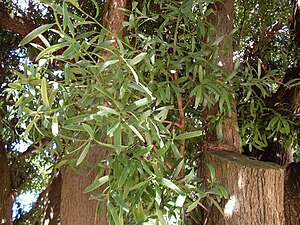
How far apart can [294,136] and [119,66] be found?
146 centimetres

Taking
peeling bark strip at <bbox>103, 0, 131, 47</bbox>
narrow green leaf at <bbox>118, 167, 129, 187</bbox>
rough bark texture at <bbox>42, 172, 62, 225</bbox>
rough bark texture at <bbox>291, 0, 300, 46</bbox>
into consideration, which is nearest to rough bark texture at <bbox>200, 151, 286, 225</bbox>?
narrow green leaf at <bbox>118, 167, 129, 187</bbox>

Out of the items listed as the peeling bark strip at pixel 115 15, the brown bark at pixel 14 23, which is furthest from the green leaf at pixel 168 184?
the brown bark at pixel 14 23

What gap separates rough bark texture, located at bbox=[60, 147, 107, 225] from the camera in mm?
1721

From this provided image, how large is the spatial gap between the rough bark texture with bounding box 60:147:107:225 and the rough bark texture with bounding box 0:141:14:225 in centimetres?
111

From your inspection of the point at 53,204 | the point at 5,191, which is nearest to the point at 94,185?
the point at 53,204

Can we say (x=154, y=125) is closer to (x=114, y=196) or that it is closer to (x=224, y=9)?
(x=114, y=196)

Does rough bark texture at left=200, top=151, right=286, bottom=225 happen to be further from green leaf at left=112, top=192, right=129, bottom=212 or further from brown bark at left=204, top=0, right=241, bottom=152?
green leaf at left=112, top=192, right=129, bottom=212

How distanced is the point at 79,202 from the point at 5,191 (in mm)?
1227

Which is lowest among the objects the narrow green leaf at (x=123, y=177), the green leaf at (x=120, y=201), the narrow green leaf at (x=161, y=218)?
the narrow green leaf at (x=161, y=218)

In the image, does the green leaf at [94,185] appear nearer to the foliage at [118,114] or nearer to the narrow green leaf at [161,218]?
the foliage at [118,114]

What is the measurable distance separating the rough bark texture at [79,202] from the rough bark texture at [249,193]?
47cm

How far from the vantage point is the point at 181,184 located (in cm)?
130

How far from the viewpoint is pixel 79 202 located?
5.72 feet

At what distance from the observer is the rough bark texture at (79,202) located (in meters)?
1.72
